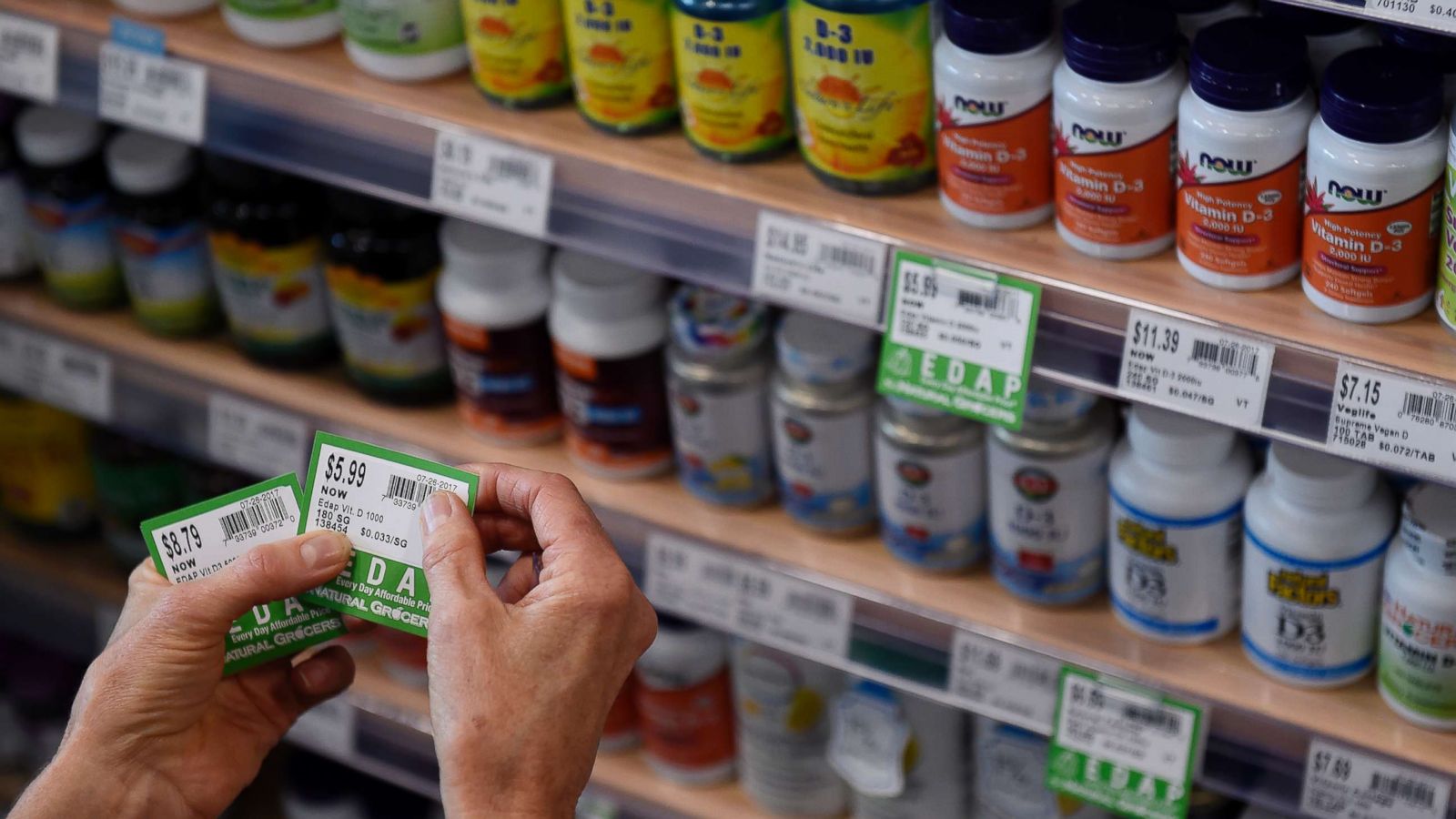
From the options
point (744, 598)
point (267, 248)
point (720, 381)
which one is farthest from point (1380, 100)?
point (267, 248)

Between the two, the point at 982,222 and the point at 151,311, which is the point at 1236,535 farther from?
the point at 151,311

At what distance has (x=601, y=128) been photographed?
1476 millimetres

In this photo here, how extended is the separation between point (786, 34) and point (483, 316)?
46cm

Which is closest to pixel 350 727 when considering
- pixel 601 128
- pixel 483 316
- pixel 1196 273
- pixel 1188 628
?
pixel 483 316

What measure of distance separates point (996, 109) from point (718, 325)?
1.25ft

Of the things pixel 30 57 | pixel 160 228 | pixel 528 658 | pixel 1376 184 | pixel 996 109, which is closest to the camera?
pixel 528 658

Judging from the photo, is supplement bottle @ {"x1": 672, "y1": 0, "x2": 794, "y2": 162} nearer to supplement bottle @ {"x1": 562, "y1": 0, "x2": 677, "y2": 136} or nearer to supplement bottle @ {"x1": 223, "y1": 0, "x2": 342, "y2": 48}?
supplement bottle @ {"x1": 562, "y1": 0, "x2": 677, "y2": 136}

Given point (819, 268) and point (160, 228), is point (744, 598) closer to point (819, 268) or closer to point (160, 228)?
point (819, 268)

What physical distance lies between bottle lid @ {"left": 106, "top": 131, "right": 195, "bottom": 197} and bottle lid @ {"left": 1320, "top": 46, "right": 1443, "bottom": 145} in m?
1.22

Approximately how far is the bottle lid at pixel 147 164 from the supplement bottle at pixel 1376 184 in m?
1.20

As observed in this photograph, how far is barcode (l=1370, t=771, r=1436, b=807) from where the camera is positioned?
1.33 meters

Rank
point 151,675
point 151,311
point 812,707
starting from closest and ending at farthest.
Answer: point 151,675 → point 812,707 → point 151,311

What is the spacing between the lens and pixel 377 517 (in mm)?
1138

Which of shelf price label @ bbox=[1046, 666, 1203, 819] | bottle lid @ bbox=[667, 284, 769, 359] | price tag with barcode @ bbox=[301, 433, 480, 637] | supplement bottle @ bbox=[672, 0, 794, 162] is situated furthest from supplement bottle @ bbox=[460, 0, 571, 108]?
shelf price label @ bbox=[1046, 666, 1203, 819]
